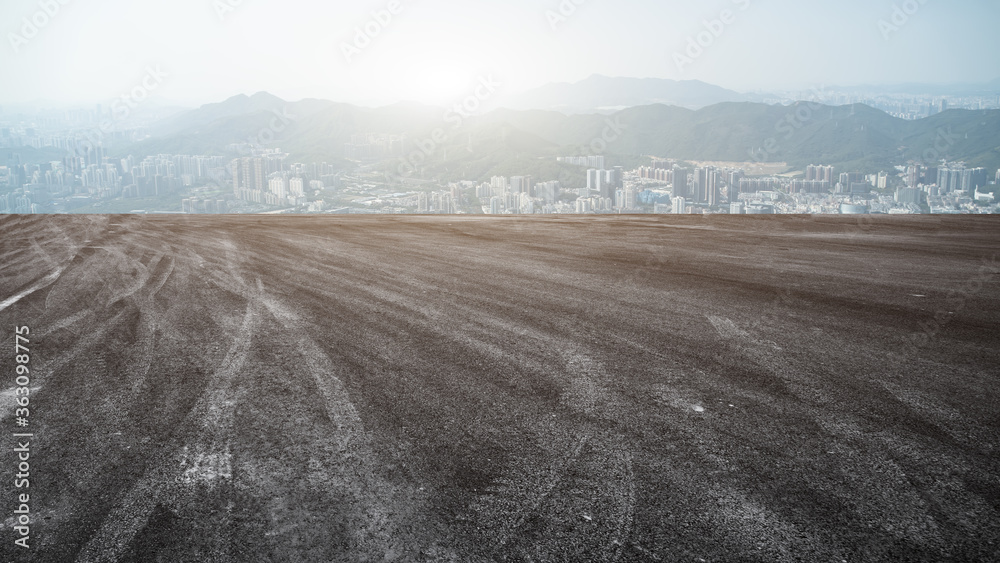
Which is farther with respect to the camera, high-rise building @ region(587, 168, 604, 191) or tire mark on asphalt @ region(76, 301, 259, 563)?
high-rise building @ region(587, 168, 604, 191)

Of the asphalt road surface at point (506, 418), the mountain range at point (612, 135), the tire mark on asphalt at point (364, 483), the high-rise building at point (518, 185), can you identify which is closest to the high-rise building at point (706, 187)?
the high-rise building at point (518, 185)

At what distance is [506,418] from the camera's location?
391 centimetres

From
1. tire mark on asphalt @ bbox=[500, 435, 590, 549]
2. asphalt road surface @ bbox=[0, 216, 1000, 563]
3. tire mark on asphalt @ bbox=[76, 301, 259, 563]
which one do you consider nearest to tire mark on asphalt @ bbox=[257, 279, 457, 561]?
asphalt road surface @ bbox=[0, 216, 1000, 563]

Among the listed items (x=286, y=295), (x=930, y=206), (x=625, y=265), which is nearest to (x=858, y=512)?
(x=286, y=295)

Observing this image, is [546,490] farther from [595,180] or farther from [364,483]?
[595,180]

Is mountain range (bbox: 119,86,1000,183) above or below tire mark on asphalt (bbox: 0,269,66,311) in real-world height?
above

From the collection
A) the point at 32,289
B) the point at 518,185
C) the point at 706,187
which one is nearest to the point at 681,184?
the point at 706,187

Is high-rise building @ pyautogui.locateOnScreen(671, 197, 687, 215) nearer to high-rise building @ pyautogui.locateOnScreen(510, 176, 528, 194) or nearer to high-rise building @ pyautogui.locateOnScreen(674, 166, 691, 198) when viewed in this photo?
high-rise building @ pyautogui.locateOnScreen(674, 166, 691, 198)

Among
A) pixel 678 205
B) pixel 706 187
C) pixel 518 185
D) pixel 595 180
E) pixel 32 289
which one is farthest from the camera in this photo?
pixel 595 180

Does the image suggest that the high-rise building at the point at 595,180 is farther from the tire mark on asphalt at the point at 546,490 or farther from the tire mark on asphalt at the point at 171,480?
the tire mark on asphalt at the point at 546,490

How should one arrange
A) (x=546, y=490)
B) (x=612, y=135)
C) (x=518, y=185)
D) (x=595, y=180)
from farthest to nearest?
(x=612, y=135)
(x=595, y=180)
(x=518, y=185)
(x=546, y=490)

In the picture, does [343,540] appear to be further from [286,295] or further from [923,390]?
[286,295]

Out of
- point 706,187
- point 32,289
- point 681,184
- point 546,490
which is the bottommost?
point 546,490

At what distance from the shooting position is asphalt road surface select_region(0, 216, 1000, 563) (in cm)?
263
